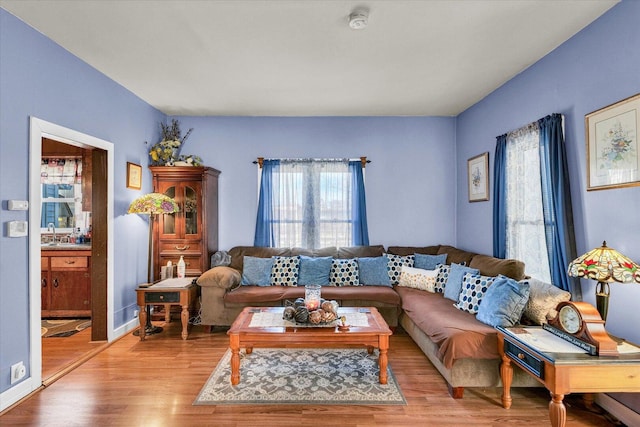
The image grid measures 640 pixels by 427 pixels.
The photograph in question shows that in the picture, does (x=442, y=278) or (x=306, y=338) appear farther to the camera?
(x=442, y=278)

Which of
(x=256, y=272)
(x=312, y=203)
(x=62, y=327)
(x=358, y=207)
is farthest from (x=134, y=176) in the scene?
(x=358, y=207)

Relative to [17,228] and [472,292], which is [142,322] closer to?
[17,228]

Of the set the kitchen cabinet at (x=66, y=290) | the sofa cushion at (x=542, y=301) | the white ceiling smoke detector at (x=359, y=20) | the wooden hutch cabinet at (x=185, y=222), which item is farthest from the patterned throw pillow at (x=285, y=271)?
the white ceiling smoke detector at (x=359, y=20)

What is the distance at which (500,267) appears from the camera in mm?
3215

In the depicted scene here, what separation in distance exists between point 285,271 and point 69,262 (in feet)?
8.91

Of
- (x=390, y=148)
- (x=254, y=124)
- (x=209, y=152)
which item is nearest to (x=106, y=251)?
(x=209, y=152)

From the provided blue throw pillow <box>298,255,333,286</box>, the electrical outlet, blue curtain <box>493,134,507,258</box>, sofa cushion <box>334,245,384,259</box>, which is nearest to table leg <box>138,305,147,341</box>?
the electrical outlet

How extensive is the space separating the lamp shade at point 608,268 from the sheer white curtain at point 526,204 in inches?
39.7

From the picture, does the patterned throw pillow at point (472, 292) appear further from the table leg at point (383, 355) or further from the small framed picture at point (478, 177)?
the small framed picture at point (478, 177)

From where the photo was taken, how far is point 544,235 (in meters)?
3.02

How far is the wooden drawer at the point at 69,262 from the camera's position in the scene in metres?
4.25

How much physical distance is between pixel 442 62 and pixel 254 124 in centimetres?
268

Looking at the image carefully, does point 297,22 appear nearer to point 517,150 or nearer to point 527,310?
point 517,150

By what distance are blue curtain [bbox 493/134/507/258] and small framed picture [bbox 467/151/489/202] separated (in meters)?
0.31
